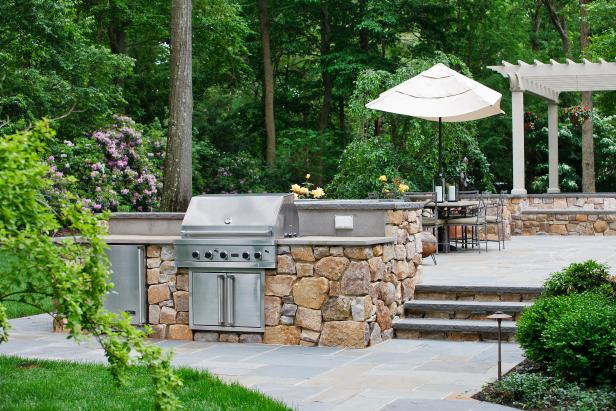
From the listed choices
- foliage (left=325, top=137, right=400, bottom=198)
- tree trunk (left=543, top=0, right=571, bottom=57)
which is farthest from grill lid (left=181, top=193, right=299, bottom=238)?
tree trunk (left=543, top=0, right=571, bottom=57)

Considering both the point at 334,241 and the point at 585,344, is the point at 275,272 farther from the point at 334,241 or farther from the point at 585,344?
the point at 585,344

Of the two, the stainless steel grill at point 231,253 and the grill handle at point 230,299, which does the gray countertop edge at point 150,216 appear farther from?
the grill handle at point 230,299

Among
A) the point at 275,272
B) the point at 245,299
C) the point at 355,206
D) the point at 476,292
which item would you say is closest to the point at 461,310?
the point at 476,292

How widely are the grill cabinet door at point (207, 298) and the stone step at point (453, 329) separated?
1.54m

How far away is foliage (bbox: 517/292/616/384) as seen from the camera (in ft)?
17.5

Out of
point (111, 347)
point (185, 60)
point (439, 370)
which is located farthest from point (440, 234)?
point (111, 347)

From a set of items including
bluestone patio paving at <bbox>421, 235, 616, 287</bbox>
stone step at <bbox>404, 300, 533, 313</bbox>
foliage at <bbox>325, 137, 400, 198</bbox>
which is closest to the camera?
stone step at <bbox>404, 300, 533, 313</bbox>

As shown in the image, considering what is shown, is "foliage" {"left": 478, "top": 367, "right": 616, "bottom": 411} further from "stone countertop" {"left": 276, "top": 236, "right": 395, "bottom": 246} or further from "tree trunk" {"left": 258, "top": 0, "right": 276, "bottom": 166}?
"tree trunk" {"left": 258, "top": 0, "right": 276, "bottom": 166}

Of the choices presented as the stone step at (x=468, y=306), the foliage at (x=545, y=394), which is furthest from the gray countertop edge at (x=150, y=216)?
the foliage at (x=545, y=394)

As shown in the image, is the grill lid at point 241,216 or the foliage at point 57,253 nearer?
the foliage at point 57,253

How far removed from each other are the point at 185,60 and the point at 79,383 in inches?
259

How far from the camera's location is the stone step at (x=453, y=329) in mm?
7445

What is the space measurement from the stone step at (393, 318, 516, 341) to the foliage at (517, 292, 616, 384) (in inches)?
57.0

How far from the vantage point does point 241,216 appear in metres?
7.55
